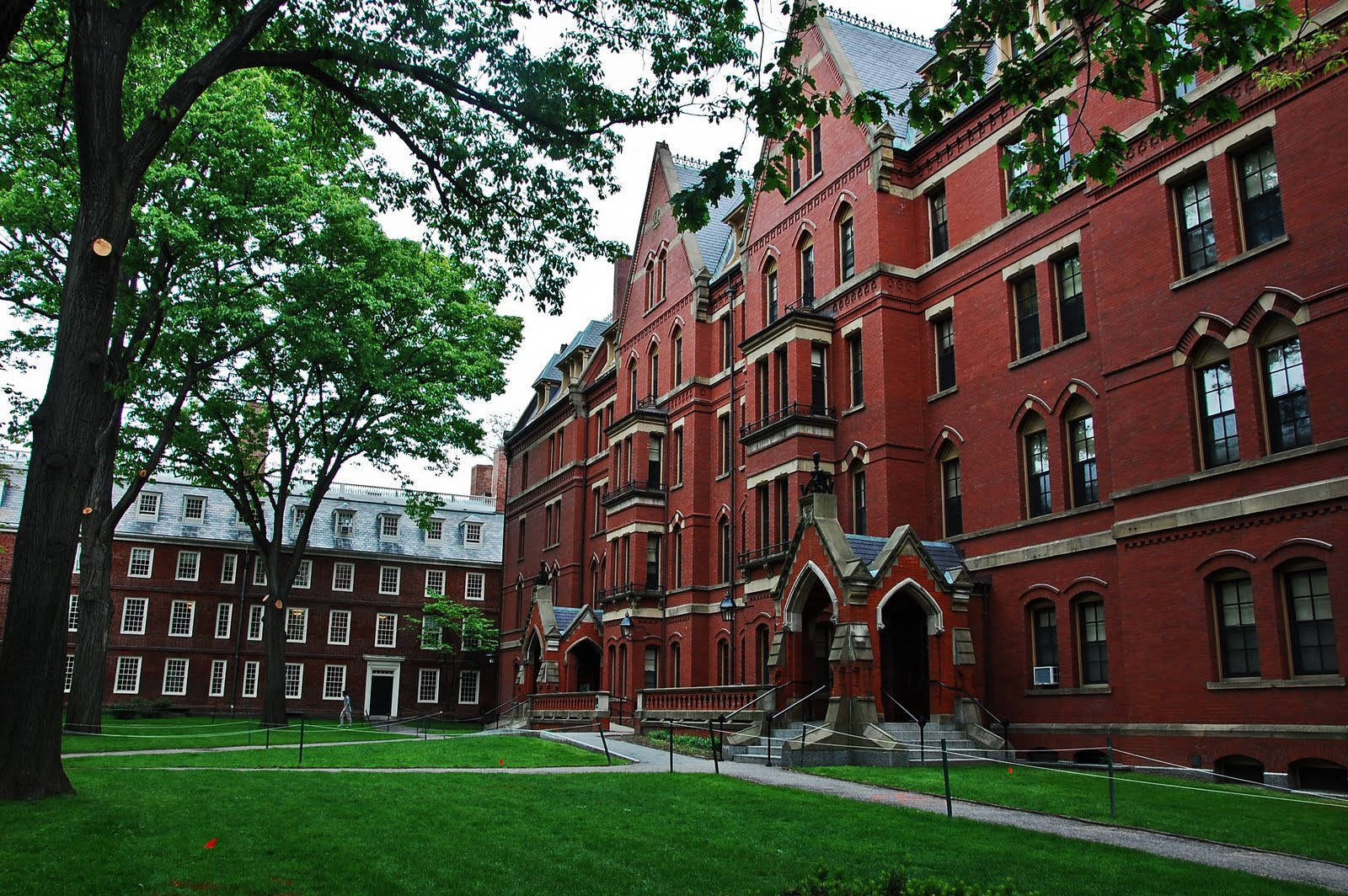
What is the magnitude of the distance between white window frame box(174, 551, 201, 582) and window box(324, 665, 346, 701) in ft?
26.7

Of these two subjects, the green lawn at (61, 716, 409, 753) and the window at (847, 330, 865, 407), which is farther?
the window at (847, 330, 865, 407)

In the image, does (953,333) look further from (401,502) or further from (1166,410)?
(401,502)

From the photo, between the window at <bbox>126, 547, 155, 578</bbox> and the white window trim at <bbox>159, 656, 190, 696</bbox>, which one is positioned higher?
the window at <bbox>126, 547, 155, 578</bbox>

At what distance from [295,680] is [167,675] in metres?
6.07

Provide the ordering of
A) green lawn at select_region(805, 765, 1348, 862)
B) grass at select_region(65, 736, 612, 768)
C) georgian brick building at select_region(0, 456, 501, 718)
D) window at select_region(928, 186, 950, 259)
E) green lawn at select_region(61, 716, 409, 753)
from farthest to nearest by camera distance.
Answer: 1. georgian brick building at select_region(0, 456, 501, 718)
2. window at select_region(928, 186, 950, 259)
3. green lawn at select_region(61, 716, 409, 753)
4. grass at select_region(65, 736, 612, 768)
5. green lawn at select_region(805, 765, 1348, 862)

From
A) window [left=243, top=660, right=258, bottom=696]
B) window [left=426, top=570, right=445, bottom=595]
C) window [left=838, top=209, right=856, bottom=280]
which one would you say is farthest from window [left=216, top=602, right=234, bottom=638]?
window [left=838, top=209, right=856, bottom=280]

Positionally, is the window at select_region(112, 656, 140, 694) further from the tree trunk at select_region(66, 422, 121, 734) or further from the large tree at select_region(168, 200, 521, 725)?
the tree trunk at select_region(66, 422, 121, 734)

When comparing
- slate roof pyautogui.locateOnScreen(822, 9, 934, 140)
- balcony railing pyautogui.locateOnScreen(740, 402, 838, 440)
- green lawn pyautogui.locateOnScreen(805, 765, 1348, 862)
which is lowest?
green lawn pyautogui.locateOnScreen(805, 765, 1348, 862)

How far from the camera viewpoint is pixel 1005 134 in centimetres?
2577

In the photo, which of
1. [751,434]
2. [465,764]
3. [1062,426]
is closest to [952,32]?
[1062,426]

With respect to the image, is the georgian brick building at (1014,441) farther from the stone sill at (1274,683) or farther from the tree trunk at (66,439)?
the tree trunk at (66,439)

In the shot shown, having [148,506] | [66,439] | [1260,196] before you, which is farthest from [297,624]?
[1260,196]

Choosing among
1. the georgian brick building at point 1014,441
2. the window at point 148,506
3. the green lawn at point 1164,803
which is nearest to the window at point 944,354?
the georgian brick building at point 1014,441

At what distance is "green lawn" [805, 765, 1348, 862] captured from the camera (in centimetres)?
1187
